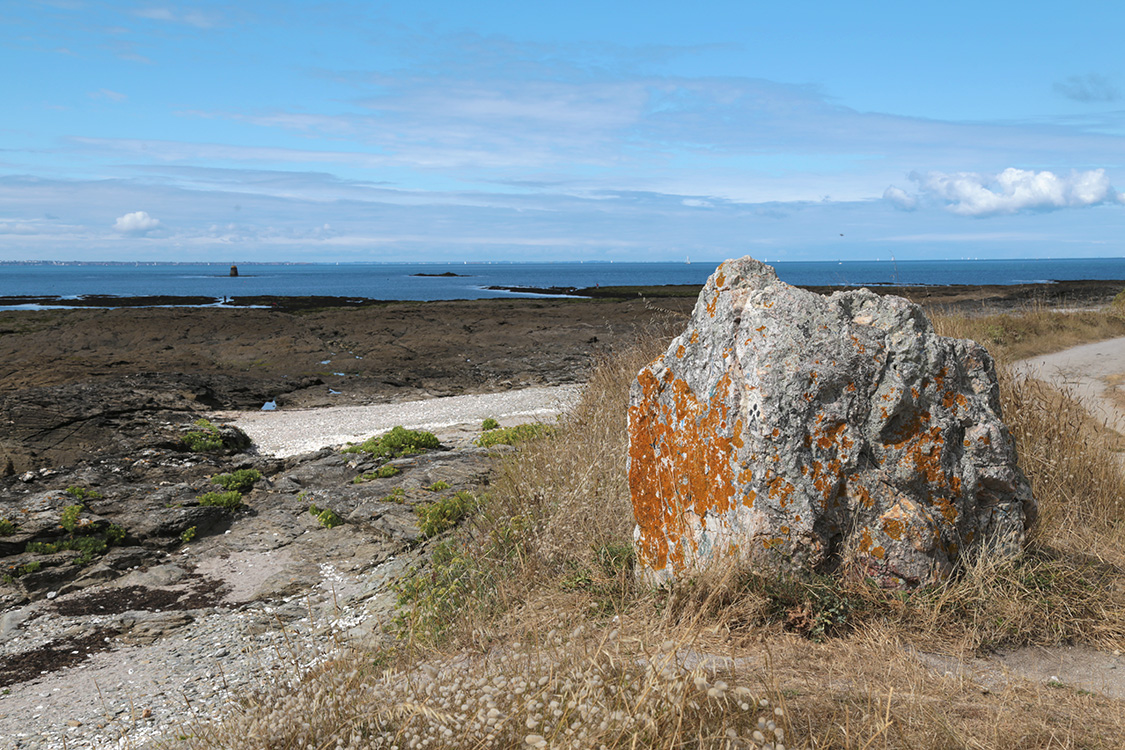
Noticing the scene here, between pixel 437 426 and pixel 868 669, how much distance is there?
11305 mm

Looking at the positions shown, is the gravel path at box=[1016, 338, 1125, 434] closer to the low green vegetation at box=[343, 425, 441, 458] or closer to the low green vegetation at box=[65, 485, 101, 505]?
the low green vegetation at box=[343, 425, 441, 458]

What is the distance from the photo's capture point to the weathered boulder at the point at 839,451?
3707mm

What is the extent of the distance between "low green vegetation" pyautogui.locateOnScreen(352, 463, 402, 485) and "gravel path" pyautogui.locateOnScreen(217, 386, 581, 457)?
3.39m

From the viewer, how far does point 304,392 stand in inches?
730

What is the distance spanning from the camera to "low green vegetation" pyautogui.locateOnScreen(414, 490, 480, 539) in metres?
6.97

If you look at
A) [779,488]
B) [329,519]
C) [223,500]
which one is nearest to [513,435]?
[329,519]

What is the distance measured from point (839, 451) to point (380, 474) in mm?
6675

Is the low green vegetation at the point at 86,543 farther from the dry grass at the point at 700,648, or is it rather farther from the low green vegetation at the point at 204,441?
the dry grass at the point at 700,648

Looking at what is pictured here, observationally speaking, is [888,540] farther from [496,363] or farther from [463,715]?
[496,363]

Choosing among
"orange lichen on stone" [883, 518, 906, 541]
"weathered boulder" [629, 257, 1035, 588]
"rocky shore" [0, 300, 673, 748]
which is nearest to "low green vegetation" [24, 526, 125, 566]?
"rocky shore" [0, 300, 673, 748]

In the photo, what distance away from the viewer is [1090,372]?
40.0 ft

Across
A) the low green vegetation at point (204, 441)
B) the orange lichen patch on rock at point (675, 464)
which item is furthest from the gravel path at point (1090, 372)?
the low green vegetation at point (204, 441)

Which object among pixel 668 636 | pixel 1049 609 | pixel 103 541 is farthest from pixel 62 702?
pixel 1049 609

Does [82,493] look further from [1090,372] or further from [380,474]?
[1090,372]
